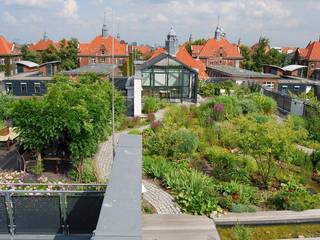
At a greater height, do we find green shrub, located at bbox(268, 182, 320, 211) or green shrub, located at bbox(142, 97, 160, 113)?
green shrub, located at bbox(142, 97, 160, 113)

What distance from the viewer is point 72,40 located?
47719mm

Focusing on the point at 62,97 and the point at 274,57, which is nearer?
the point at 62,97

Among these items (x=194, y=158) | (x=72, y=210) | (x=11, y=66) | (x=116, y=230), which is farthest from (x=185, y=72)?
(x=11, y=66)

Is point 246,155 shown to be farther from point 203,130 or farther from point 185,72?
point 185,72

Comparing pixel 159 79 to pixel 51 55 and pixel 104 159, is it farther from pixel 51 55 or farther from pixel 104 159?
pixel 51 55

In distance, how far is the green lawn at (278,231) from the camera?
741 centimetres

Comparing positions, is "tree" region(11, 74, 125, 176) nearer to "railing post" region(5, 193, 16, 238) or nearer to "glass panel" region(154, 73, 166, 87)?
"railing post" region(5, 193, 16, 238)

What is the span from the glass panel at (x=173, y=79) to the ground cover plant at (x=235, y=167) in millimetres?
11225

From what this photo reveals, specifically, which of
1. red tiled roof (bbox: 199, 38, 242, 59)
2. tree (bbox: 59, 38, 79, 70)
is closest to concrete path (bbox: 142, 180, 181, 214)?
tree (bbox: 59, 38, 79, 70)

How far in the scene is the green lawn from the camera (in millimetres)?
7406

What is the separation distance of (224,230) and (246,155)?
4955 millimetres

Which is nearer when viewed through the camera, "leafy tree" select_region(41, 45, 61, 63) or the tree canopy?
"leafy tree" select_region(41, 45, 61, 63)

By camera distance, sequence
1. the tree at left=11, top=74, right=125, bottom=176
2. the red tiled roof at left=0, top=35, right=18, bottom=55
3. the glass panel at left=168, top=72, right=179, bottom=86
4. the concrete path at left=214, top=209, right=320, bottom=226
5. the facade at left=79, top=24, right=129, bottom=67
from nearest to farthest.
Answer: the concrete path at left=214, top=209, right=320, bottom=226 → the tree at left=11, top=74, right=125, bottom=176 → the glass panel at left=168, top=72, right=179, bottom=86 → the red tiled roof at left=0, top=35, right=18, bottom=55 → the facade at left=79, top=24, right=129, bottom=67

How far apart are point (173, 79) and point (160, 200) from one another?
1786 cm
